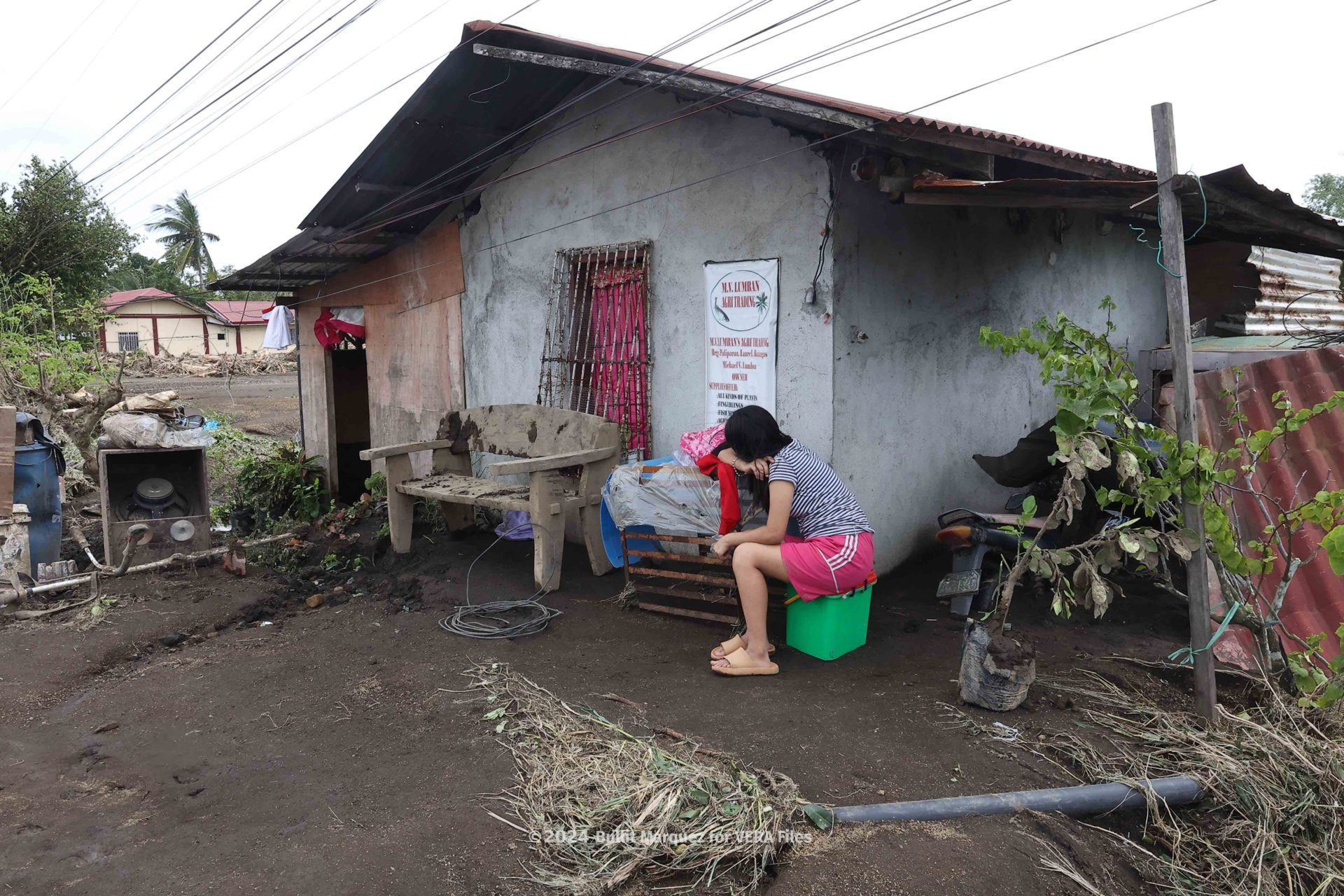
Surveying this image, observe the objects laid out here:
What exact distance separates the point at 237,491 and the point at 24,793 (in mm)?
6833

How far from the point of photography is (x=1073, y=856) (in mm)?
2662

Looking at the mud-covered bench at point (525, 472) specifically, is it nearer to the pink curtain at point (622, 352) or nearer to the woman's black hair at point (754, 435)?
the pink curtain at point (622, 352)

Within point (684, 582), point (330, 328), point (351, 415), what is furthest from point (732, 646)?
point (351, 415)

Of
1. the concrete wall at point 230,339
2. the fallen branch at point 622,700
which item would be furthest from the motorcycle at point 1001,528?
the concrete wall at point 230,339

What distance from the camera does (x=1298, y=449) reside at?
4.40 m

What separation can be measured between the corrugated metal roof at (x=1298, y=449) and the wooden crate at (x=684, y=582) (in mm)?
2525

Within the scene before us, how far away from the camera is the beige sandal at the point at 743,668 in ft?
14.1

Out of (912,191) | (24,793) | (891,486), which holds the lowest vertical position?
(24,793)

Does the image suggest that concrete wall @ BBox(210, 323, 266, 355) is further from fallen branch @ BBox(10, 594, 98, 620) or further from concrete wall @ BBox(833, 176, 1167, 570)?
concrete wall @ BBox(833, 176, 1167, 570)

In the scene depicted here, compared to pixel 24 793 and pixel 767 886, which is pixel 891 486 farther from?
pixel 24 793

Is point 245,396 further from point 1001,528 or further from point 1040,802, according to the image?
point 1040,802

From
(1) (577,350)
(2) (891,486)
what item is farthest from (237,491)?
(2) (891,486)

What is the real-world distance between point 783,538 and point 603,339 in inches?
118

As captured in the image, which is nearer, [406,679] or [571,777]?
[571,777]
